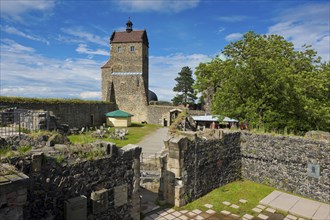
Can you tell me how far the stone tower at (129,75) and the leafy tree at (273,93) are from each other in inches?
920

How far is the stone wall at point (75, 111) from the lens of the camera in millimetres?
22203

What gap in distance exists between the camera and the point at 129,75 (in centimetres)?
3919

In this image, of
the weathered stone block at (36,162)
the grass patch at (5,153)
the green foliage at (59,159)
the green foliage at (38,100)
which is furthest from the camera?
the green foliage at (38,100)

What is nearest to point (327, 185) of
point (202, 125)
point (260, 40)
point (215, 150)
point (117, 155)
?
point (215, 150)

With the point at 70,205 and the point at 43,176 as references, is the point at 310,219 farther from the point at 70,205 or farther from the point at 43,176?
the point at 43,176

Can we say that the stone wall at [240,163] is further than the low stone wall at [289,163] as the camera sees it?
No

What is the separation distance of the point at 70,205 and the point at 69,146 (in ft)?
4.50

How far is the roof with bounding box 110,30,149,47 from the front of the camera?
1532 inches

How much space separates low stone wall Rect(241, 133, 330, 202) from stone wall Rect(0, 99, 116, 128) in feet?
63.6

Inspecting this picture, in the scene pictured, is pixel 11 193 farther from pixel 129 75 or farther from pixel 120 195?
pixel 129 75

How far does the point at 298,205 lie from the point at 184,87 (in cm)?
4419

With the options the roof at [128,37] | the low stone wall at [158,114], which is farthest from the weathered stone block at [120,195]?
the roof at [128,37]

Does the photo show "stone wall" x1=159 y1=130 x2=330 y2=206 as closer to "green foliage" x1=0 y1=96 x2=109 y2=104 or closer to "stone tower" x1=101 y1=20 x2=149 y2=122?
"green foliage" x1=0 y1=96 x2=109 y2=104

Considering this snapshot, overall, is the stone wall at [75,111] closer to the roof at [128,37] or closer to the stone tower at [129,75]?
the stone tower at [129,75]
